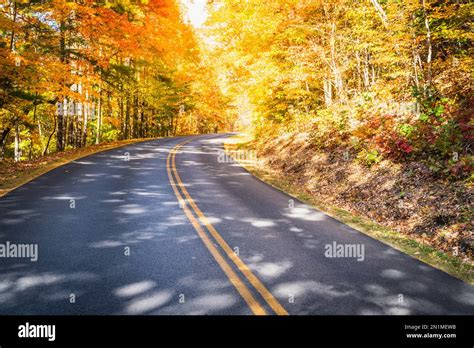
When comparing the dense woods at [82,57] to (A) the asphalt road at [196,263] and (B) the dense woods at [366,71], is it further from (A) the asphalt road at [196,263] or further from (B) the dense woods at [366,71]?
(A) the asphalt road at [196,263]

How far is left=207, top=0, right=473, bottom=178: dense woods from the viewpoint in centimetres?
1002

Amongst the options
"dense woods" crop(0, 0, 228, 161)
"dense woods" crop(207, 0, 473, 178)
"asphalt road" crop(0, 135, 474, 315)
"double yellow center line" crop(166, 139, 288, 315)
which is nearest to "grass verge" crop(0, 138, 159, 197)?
"asphalt road" crop(0, 135, 474, 315)

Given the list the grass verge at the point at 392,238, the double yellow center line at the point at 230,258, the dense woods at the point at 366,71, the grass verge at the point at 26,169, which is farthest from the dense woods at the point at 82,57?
the grass verge at the point at 392,238

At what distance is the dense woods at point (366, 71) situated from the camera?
32.9ft

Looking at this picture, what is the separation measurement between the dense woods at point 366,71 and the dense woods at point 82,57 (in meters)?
6.67

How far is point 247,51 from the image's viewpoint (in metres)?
18.9

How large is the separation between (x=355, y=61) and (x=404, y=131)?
8112 mm

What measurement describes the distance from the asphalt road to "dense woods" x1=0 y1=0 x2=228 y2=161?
795cm

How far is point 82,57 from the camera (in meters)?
19.0

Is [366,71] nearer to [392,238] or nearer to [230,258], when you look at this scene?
[392,238]

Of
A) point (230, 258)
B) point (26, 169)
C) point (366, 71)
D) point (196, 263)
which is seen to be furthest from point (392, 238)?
point (26, 169)

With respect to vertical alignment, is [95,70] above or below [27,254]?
above
